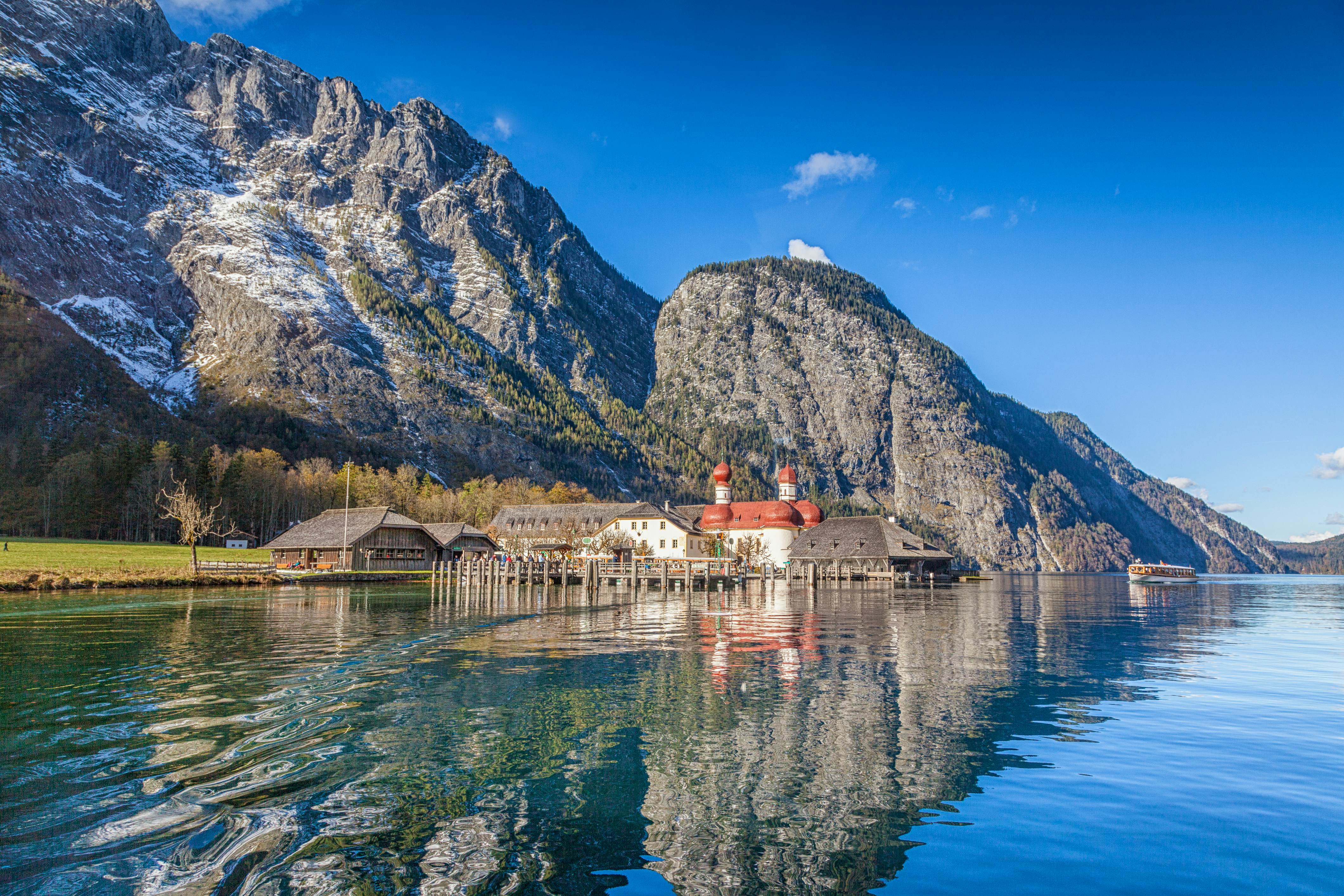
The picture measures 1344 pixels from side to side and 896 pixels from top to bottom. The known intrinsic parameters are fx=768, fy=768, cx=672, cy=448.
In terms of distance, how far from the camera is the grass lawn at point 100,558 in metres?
54.9

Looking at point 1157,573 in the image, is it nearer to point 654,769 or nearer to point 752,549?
point 752,549

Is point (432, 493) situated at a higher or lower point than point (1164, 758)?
higher

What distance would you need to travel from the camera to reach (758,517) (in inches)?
5172

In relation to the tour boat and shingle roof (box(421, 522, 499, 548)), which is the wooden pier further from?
the tour boat

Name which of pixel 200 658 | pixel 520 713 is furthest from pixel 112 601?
pixel 520 713

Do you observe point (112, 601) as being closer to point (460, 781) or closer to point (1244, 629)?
point (460, 781)

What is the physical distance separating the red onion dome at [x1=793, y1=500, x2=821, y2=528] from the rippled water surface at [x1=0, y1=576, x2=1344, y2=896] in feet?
345

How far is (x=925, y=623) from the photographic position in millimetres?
41219

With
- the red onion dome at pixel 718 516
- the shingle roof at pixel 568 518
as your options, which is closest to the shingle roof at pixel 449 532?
the shingle roof at pixel 568 518

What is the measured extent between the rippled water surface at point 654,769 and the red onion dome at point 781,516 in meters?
97.4

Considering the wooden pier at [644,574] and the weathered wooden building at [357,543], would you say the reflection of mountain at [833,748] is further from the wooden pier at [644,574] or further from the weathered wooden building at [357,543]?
the weathered wooden building at [357,543]

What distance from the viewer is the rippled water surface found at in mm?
8766

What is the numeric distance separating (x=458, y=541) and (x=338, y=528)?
49.0ft

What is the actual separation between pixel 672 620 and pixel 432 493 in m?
113
